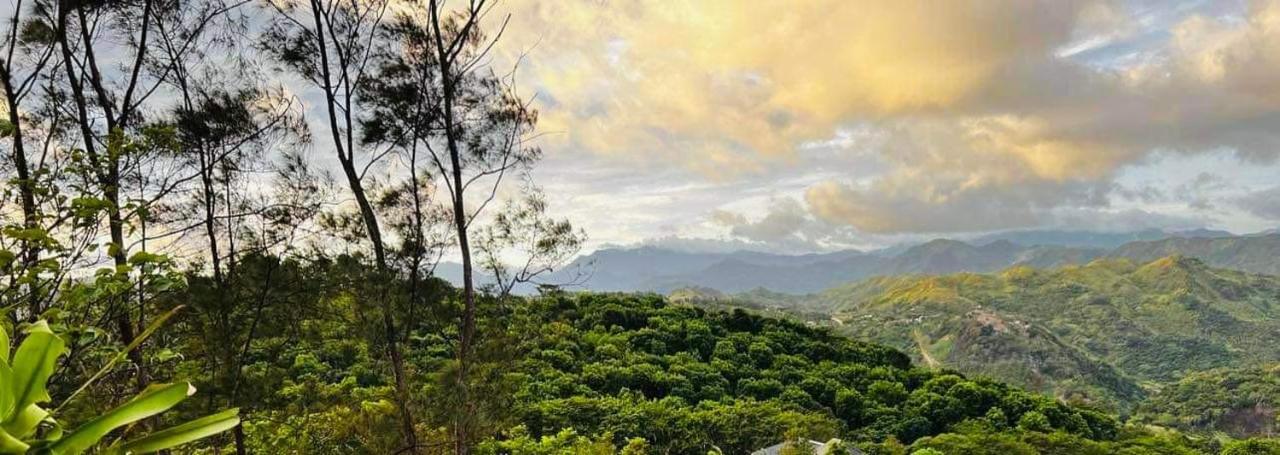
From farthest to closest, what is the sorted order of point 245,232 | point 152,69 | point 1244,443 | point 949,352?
point 949,352
point 1244,443
point 245,232
point 152,69

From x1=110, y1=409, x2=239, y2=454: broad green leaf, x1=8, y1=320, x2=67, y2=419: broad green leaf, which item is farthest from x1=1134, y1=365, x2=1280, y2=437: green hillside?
x1=8, y1=320, x2=67, y2=419: broad green leaf

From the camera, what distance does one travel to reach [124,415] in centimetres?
91

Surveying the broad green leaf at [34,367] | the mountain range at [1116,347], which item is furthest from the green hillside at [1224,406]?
the broad green leaf at [34,367]

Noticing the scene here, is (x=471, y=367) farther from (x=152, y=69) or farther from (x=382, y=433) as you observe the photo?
(x=152, y=69)

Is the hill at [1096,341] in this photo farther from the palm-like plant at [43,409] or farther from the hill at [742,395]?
the palm-like plant at [43,409]

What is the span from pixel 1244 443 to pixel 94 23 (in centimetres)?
5736

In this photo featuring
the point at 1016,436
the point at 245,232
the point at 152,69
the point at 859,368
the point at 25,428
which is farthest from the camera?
the point at 859,368

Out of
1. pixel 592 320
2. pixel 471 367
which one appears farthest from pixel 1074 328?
pixel 471 367

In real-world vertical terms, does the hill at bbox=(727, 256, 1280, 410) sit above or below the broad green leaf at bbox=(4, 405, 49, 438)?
below

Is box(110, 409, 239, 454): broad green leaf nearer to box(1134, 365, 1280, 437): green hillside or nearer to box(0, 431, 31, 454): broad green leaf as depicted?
box(0, 431, 31, 454): broad green leaf

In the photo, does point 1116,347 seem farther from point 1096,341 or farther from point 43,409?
point 43,409

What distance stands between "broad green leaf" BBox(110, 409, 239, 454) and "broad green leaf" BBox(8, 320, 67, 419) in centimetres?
14

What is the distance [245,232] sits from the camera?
11.5 metres

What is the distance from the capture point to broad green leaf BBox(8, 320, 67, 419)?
88 cm
